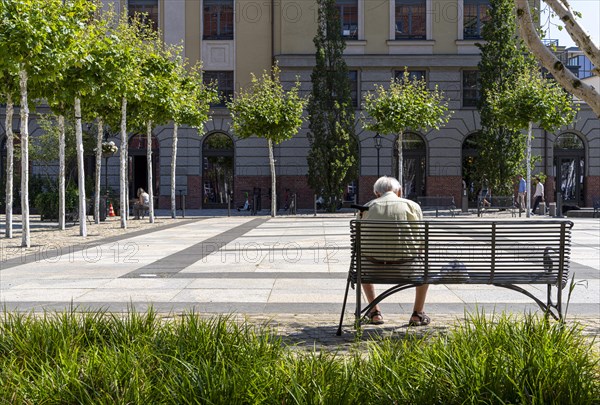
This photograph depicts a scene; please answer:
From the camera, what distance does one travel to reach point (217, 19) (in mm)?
40375

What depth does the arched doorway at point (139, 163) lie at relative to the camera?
40031 mm

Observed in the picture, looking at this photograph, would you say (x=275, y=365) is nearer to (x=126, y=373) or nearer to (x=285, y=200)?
(x=126, y=373)

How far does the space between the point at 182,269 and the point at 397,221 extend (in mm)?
6103

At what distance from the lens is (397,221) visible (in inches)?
251

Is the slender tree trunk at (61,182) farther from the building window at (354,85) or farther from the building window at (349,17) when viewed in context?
the building window at (349,17)

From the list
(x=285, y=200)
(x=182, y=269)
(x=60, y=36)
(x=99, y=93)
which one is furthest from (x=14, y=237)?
(x=285, y=200)

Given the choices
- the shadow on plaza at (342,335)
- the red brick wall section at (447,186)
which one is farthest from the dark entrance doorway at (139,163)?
the shadow on plaza at (342,335)

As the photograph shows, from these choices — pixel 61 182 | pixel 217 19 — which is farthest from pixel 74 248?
pixel 217 19

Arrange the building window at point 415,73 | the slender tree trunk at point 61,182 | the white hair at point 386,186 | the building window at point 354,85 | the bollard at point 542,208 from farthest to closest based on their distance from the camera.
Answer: the building window at point 354,85, the building window at point 415,73, the bollard at point 542,208, the slender tree trunk at point 61,182, the white hair at point 386,186

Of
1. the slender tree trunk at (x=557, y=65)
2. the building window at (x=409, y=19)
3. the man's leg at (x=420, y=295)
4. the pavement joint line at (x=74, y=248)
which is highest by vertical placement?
the building window at (x=409, y=19)

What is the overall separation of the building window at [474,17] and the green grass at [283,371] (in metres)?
37.4

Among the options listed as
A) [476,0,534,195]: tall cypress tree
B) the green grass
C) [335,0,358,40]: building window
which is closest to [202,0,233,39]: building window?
[335,0,358,40]: building window

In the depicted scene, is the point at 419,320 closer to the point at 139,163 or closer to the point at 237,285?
the point at 237,285

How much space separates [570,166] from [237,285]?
34.7m
